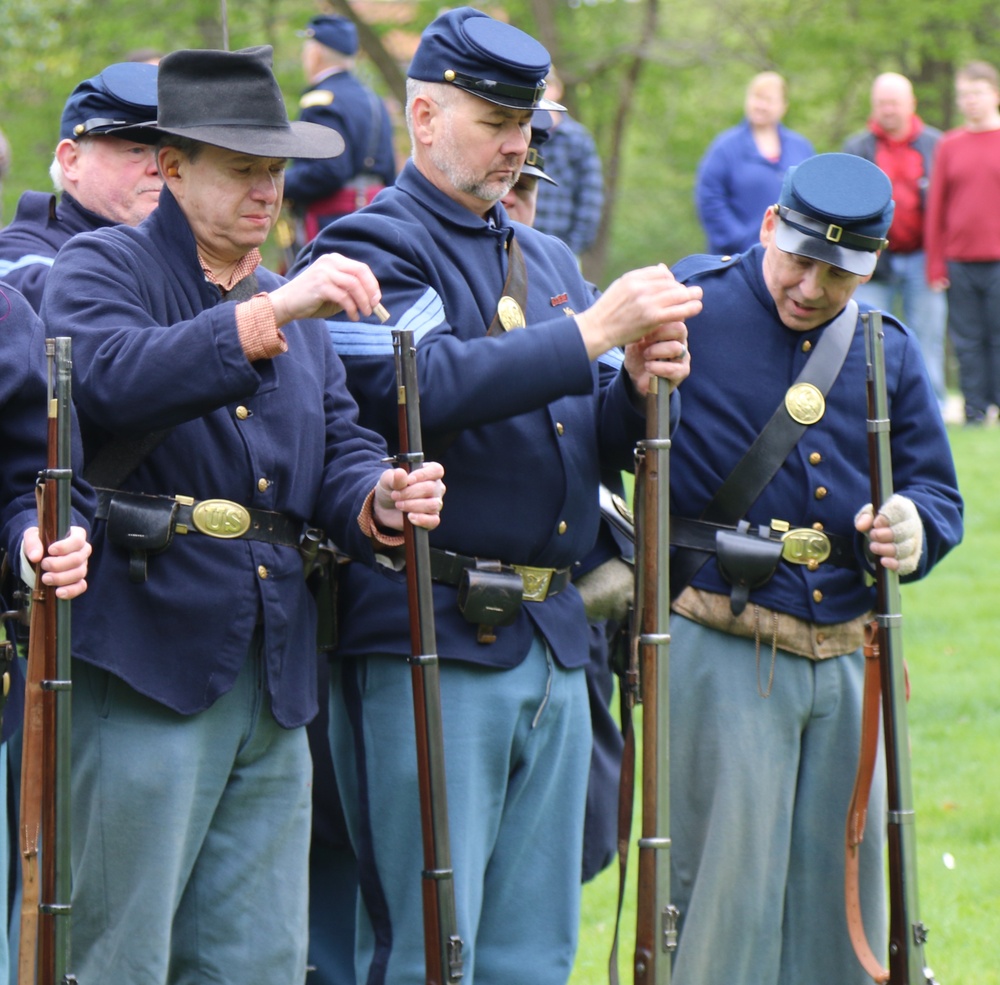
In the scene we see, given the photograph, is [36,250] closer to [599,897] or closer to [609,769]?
[609,769]

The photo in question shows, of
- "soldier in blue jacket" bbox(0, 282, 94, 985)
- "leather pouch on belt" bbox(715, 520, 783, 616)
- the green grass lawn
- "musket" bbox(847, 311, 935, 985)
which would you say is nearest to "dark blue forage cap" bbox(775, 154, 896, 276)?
"musket" bbox(847, 311, 935, 985)

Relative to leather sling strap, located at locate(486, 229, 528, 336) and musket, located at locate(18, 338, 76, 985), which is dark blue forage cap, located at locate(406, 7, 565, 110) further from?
musket, located at locate(18, 338, 76, 985)

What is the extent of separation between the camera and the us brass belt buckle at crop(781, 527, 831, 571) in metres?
4.25

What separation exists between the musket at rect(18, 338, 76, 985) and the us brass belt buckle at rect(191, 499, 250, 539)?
0.34m

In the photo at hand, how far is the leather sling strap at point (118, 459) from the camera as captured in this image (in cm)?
343

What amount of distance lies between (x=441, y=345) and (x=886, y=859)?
6.23ft

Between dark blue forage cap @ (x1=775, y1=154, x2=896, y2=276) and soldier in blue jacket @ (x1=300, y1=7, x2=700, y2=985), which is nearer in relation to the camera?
soldier in blue jacket @ (x1=300, y1=7, x2=700, y2=985)

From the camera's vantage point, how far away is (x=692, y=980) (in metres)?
4.30

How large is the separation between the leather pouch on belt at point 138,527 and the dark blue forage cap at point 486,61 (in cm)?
114

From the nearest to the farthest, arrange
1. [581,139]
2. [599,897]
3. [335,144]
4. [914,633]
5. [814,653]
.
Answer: [335,144] < [814,653] < [599,897] < [914,633] < [581,139]

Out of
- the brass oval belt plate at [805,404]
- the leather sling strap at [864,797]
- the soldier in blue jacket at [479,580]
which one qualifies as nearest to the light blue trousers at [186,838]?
the soldier in blue jacket at [479,580]

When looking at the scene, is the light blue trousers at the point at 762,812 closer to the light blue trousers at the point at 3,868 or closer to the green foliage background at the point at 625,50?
the light blue trousers at the point at 3,868

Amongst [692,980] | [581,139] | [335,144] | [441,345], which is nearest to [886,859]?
[692,980]

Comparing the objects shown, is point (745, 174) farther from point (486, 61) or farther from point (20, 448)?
point (20, 448)
